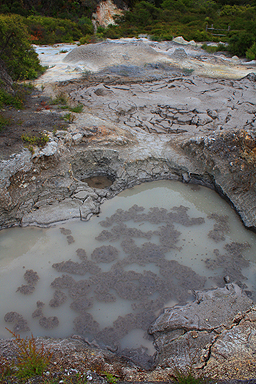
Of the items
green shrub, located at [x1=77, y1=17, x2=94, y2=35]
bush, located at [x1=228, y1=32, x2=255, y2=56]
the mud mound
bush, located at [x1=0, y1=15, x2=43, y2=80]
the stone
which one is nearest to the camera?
the stone

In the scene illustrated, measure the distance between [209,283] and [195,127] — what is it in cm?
536

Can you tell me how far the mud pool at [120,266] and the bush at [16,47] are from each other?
7.40m

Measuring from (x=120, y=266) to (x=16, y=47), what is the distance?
9504 mm

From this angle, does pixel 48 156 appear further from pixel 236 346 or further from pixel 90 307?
pixel 236 346

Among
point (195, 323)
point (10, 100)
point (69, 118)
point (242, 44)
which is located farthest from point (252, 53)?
point (195, 323)

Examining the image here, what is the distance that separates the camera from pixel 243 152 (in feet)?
18.9

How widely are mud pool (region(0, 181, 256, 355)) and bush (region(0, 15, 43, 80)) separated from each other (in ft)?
24.3

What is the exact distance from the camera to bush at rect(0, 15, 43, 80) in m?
8.21

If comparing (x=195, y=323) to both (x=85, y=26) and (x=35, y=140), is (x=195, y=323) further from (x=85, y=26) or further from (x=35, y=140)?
(x=85, y=26)

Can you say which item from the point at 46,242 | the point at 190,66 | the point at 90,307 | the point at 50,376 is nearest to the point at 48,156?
the point at 46,242

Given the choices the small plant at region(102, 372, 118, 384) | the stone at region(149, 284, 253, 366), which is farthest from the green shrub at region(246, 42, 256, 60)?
the small plant at region(102, 372, 118, 384)

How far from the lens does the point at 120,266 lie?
432cm

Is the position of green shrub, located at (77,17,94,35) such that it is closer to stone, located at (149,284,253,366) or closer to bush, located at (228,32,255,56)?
bush, located at (228,32,255,56)

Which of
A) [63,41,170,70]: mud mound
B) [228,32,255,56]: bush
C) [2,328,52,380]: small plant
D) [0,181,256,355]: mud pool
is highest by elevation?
[228,32,255,56]: bush
